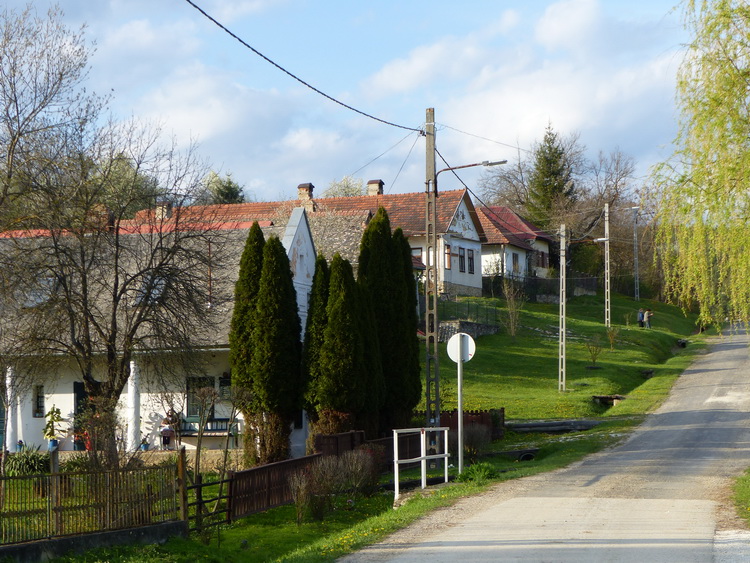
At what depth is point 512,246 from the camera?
67562 millimetres

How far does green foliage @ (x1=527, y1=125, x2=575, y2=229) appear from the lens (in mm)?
79812

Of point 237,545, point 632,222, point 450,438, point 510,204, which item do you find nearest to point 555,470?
point 450,438

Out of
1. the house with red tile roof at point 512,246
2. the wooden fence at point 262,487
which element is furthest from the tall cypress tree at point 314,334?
the house with red tile roof at point 512,246

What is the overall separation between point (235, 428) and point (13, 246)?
8.79 meters

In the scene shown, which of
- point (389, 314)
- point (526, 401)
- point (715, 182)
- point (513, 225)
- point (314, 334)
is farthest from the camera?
point (513, 225)

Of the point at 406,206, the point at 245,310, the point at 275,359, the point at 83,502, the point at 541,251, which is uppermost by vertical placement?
the point at 406,206

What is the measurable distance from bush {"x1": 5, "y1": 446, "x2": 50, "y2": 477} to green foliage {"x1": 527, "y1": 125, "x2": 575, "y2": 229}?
61877mm

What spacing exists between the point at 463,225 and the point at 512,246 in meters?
9.61

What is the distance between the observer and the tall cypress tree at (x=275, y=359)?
2294 cm

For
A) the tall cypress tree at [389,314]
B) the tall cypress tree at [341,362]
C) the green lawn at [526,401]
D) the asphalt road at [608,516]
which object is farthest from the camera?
the tall cypress tree at [389,314]

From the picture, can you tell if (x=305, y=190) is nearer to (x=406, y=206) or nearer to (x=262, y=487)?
(x=406, y=206)

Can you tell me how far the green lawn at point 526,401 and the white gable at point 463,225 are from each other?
5022mm

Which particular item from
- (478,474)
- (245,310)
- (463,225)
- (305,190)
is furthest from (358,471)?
(463,225)

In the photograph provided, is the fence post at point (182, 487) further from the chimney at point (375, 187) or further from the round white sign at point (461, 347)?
the chimney at point (375, 187)
